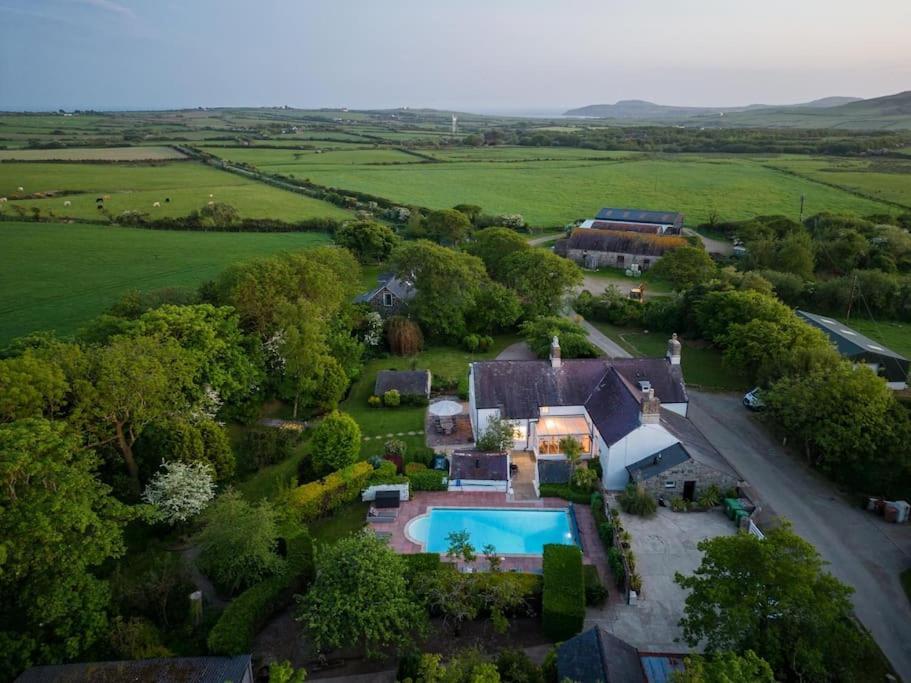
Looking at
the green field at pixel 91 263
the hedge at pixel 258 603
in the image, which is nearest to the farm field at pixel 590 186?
the green field at pixel 91 263

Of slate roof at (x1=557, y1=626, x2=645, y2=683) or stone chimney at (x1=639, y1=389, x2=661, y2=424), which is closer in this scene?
slate roof at (x1=557, y1=626, x2=645, y2=683)

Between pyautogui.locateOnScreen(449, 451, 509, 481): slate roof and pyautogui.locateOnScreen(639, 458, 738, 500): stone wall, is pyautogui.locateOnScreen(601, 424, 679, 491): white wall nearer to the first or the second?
pyautogui.locateOnScreen(639, 458, 738, 500): stone wall

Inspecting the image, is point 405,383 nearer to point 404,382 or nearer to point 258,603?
point 404,382

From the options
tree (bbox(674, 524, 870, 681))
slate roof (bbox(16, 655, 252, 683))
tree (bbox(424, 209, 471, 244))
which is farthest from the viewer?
tree (bbox(424, 209, 471, 244))

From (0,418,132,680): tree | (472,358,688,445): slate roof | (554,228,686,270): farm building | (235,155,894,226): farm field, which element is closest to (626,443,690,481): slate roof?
(472,358,688,445): slate roof

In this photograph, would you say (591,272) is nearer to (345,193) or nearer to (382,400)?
(382,400)

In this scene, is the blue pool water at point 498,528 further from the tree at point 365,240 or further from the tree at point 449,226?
the tree at point 449,226
